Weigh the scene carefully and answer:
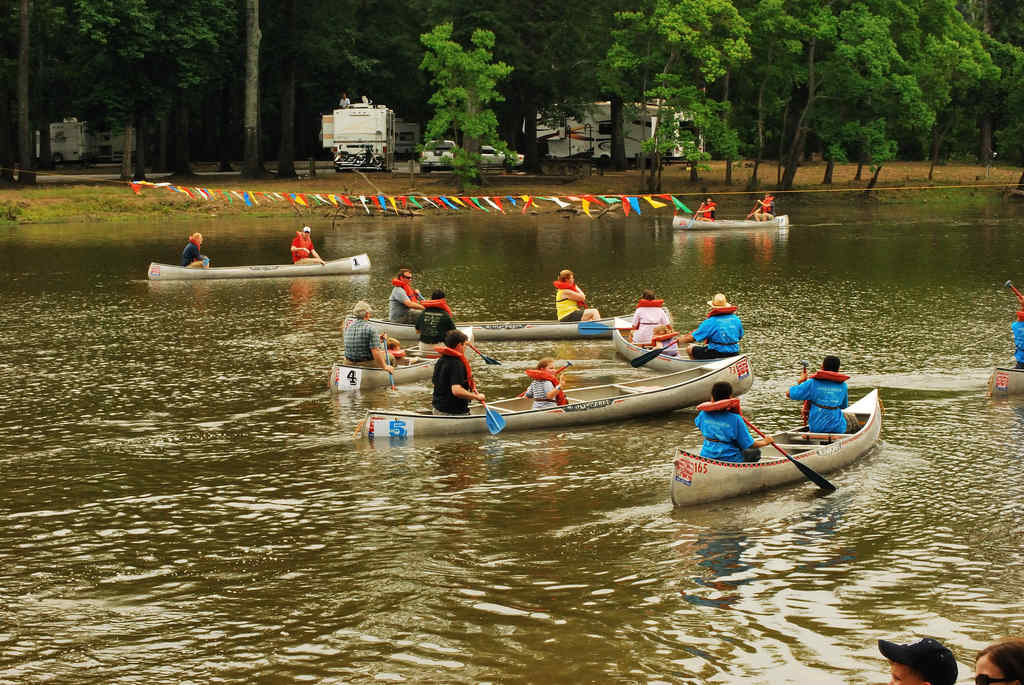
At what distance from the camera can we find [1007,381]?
22609 mm

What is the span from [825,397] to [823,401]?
68 millimetres

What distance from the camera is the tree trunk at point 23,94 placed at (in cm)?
6488

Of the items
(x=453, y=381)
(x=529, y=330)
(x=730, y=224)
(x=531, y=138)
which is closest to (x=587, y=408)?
(x=453, y=381)

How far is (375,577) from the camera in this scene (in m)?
14.3

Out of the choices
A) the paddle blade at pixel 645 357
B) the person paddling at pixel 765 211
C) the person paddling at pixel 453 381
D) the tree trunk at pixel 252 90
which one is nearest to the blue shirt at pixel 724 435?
the person paddling at pixel 453 381

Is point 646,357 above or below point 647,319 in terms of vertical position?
below

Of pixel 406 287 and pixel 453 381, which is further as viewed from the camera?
pixel 406 287

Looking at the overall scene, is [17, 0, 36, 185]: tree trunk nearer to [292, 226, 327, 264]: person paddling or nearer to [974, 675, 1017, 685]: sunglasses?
[292, 226, 327, 264]: person paddling

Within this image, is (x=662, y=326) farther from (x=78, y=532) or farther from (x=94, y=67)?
(x=94, y=67)

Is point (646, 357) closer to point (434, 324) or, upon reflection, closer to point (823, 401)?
point (434, 324)

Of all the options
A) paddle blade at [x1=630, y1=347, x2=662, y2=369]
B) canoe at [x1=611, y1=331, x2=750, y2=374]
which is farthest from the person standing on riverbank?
canoe at [x1=611, y1=331, x2=750, y2=374]

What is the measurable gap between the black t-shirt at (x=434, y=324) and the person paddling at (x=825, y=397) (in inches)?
374

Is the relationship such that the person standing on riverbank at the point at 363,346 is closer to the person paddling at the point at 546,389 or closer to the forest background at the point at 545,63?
the person paddling at the point at 546,389

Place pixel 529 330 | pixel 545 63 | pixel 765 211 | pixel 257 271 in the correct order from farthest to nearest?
pixel 545 63
pixel 765 211
pixel 257 271
pixel 529 330
